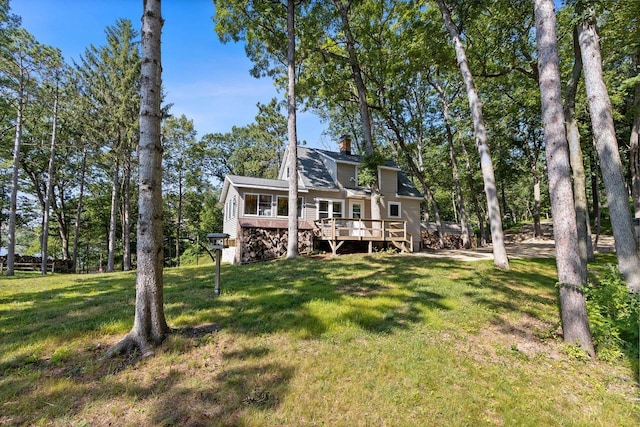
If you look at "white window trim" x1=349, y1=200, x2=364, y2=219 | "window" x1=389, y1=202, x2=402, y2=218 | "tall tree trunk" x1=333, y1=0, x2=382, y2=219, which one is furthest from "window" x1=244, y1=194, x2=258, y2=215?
"window" x1=389, y1=202, x2=402, y2=218

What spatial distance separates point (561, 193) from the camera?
4.06 metres

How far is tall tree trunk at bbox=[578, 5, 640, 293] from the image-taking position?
16.9 ft

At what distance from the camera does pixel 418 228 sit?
17984 millimetres

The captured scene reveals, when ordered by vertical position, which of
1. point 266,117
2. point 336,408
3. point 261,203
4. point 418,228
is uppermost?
point 266,117

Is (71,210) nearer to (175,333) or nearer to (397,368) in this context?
(175,333)

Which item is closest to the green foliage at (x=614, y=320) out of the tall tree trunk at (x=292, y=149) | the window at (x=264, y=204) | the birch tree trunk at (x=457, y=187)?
the tall tree trunk at (x=292, y=149)

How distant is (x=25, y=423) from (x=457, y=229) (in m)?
22.5

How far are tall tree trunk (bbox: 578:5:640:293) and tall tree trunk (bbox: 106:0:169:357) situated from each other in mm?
7513

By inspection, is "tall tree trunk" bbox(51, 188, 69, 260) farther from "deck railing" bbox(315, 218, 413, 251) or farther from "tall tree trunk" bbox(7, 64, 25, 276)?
"deck railing" bbox(315, 218, 413, 251)

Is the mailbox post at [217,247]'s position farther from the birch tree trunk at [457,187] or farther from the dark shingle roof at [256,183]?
the birch tree trunk at [457,187]

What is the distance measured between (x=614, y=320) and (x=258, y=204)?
512 inches

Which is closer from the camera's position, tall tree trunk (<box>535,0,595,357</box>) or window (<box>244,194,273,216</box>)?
tall tree trunk (<box>535,0,595,357</box>)

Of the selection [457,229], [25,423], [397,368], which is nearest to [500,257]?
[397,368]

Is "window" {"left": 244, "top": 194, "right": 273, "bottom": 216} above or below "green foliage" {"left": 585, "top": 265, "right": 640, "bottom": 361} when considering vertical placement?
Result: above
